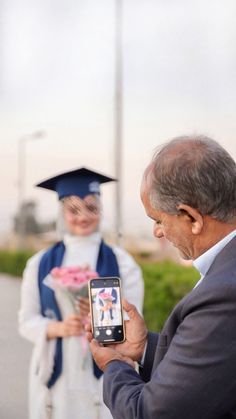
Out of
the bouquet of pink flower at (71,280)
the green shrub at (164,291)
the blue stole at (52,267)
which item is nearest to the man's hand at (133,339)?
the bouquet of pink flower at (71,280)

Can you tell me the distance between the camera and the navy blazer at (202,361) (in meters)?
1.27

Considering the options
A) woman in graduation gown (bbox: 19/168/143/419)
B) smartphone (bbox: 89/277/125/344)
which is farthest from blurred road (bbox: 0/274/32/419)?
smartphone (bbox: 89/277/125/344)

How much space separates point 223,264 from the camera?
1.36 meters

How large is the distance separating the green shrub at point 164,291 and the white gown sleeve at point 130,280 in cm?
328

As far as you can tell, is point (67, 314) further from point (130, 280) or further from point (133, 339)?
point (133, 339)

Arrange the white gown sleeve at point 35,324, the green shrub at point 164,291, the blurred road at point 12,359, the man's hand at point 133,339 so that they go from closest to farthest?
the man's hand at point 133,339 < the blurred road at point 12,359 < the white gown sleeve at point 35,324 < the green shrub at point 164,291

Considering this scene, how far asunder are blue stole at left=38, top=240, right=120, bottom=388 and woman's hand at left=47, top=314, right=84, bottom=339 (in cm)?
5

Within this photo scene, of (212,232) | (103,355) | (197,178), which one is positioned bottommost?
(103,355)

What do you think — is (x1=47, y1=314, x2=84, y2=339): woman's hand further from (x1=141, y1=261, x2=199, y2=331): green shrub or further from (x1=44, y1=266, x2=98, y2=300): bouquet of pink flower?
(x1=141, y1=261, x2=199, y2=331): green shrub

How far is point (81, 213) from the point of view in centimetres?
294

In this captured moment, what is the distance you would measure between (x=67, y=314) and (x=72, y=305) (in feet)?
0.15

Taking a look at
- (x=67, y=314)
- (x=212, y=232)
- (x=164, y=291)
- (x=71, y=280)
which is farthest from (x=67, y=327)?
(x=164, y=291)

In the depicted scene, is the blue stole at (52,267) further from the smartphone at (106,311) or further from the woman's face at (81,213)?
the smartphone at (106,311)

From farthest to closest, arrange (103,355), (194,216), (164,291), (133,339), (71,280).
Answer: (164,291)
(71,280)
(133,339)
(103,355)
(194,216)
